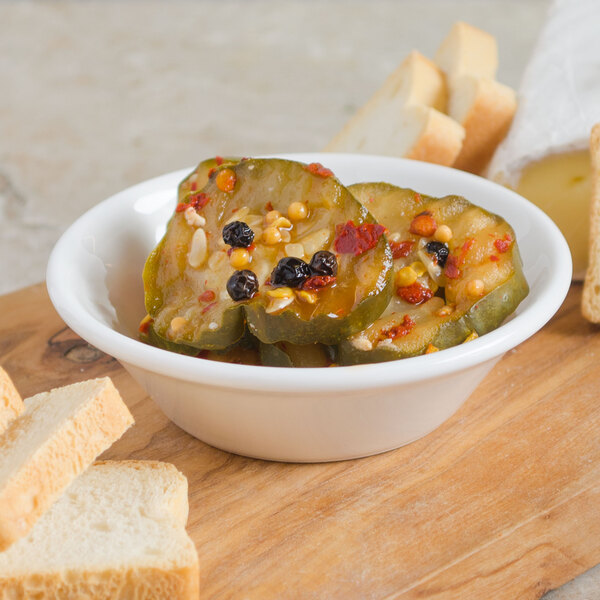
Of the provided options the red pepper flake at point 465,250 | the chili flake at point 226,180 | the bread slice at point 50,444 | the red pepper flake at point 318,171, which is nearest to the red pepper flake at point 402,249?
the red pepper flake at point 465,250

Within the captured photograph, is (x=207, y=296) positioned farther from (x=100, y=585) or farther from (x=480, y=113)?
(x=480, y=113)

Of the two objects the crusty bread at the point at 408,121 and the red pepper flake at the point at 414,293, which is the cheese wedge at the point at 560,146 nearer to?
the crusty bread at the point at 408,121

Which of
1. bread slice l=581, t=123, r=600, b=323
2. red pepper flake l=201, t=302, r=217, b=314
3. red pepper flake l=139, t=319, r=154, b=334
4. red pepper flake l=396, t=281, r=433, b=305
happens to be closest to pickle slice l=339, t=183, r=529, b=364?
red pepper flake l=396, t=281, r=433, b=305

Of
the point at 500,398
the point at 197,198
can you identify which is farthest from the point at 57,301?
the point at 500,398

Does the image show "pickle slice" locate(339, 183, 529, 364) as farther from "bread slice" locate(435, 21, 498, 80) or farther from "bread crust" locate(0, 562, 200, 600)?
"bread slice" locate(435, 21, 498, 80)

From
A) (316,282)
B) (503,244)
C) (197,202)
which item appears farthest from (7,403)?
(503,244)
